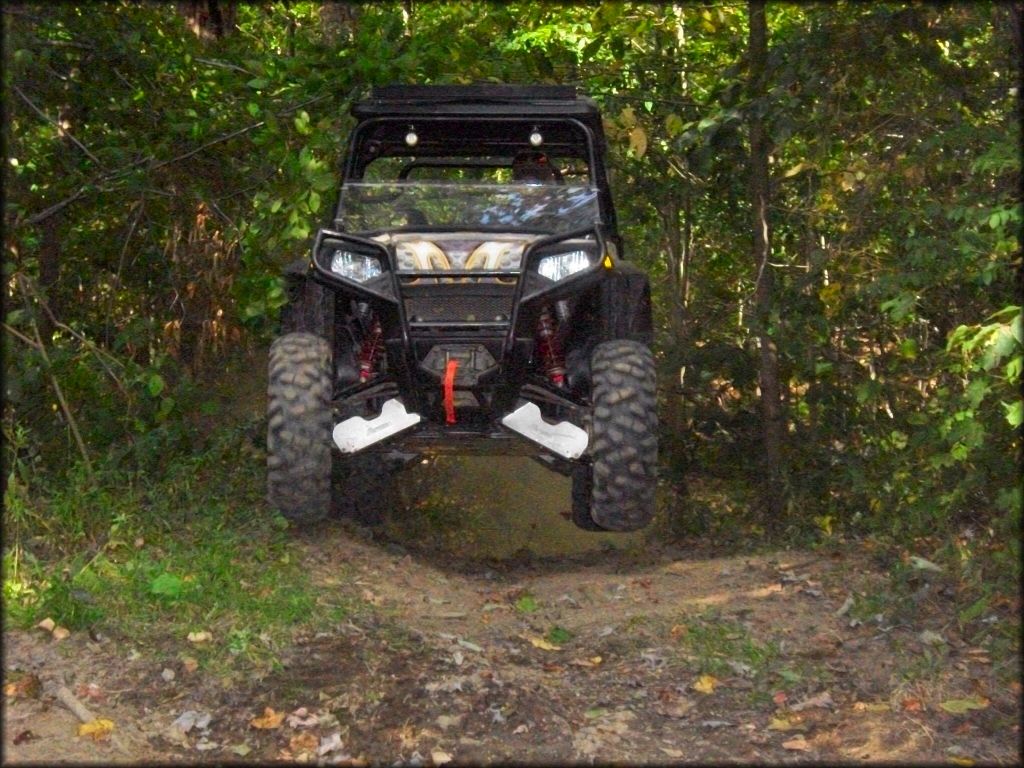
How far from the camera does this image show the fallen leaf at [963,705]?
5219 mm

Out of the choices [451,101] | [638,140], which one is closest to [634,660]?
[451,101]

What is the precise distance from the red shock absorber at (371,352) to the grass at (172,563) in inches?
39.7

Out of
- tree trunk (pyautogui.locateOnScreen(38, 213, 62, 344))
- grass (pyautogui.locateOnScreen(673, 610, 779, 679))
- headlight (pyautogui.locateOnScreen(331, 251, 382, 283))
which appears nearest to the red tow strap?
headlight (pyautogui.locateOnScreen(331, 251, 382, 283))

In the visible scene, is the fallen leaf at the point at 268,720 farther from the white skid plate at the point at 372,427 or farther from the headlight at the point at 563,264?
the headlight at the point at 563,264

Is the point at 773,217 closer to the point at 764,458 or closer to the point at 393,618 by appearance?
the point at 764,458

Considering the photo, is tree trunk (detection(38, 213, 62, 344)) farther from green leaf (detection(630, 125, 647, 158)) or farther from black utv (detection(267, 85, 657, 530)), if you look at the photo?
green leaf (detection(630, 125, 647, 158))

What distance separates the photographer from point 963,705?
5.25 metres

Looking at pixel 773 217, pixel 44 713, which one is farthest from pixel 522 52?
pixel 44 713

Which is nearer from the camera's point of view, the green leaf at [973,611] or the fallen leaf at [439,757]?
the fallen leaf at [439,757]

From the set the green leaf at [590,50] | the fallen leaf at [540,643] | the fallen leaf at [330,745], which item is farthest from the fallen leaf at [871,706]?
the green leaf at [590,50]

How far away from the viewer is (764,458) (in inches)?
347

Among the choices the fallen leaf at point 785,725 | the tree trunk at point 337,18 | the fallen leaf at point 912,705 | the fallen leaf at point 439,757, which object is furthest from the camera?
the tree trunk at point 337,18

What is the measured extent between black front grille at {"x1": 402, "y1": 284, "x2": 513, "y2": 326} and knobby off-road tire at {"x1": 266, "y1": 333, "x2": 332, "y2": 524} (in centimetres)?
61

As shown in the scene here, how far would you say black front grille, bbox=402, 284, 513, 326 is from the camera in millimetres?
6133
